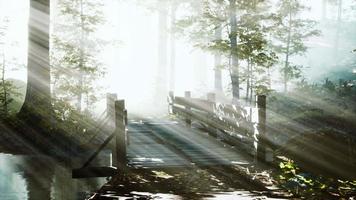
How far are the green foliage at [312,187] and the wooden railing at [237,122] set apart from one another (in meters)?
1.46

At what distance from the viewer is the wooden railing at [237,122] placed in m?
12.2

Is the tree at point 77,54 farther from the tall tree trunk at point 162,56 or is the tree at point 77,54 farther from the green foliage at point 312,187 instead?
the tall tree trunk at point 162,56

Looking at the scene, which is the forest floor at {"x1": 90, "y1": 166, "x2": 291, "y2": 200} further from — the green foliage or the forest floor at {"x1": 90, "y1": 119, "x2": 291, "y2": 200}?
the green foliage

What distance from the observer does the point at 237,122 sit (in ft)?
45.5

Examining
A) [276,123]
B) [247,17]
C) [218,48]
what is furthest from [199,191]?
[276,123]

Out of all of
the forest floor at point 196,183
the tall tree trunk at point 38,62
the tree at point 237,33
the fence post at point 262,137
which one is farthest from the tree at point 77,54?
the fence post at point 262,137

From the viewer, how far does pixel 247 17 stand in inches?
783

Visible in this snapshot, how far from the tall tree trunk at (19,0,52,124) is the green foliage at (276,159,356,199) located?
39.0 feet

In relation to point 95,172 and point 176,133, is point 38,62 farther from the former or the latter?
point 95,172

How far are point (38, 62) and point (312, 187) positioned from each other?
13.9 m

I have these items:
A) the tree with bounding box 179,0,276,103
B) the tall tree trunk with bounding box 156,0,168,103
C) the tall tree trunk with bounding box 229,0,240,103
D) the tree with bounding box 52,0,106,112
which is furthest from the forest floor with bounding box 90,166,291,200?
the tall tree trunk with bounding box 156,0,168,103

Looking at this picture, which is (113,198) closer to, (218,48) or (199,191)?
(199,191)

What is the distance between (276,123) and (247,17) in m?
7.45

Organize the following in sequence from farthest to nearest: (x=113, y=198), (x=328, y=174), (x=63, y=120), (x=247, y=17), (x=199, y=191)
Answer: (x=247, y=17), (x=63, y=120), (x=328, y=174), (x=199, y=191), (x=113, y=198)
